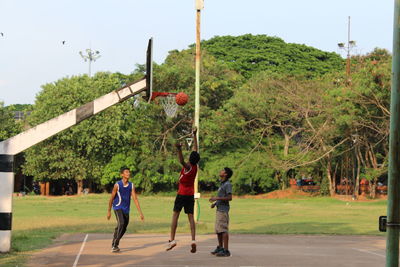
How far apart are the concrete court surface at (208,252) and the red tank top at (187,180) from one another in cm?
139

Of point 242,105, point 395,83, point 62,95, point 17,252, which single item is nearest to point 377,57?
point 242,105

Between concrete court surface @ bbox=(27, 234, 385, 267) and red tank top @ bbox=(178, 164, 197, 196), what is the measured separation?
1387 millimetres

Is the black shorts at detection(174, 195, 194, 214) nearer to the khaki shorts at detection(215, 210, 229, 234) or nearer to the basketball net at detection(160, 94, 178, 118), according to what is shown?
the khaki shorts at detection(215, 210, 229, 234)

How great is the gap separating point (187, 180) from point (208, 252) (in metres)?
2.57

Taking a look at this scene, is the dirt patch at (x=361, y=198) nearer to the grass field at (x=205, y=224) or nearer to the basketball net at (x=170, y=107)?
the grass field at (x=205, y=224)

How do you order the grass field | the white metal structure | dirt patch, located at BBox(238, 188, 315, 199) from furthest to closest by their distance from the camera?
dirt patch, located at BBox(238, 188, 315, 199)
the grass field
the white metal structure

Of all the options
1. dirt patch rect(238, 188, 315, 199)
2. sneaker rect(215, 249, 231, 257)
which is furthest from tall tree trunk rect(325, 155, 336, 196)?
sneaker rect(215, 249, 231, 257)

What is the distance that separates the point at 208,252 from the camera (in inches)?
604

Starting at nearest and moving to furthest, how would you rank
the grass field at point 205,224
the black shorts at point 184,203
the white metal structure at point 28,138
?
1. the black shorts at point 184,203
2. the white metal structure at point 28,138
3. the grass field at point 205,224

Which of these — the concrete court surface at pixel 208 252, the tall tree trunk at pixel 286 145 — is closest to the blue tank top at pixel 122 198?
the concrete court surface at pixel 208 252

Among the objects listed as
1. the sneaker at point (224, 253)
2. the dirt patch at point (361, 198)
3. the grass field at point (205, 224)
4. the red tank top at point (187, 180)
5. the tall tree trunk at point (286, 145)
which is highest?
the tall tree trunk at point (286, 145)

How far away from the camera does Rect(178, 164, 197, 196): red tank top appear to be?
1344cm

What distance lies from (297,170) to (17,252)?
122 feet

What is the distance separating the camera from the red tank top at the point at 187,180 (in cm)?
1344
